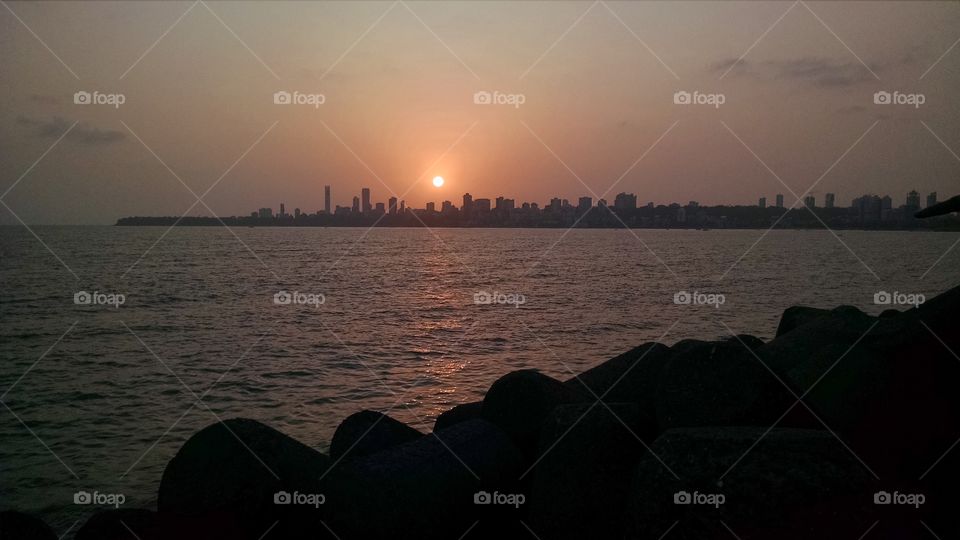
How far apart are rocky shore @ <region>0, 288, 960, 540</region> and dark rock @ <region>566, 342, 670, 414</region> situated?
3.84ft

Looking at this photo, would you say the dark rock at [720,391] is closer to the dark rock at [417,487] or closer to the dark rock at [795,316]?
the dark rock at [417,487]

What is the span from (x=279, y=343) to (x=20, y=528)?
17209 millimetres

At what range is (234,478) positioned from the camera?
650cm

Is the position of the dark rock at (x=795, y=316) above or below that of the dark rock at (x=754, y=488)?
above

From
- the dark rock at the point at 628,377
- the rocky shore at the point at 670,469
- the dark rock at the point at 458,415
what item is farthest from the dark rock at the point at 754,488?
the dark rock at the point at 458,415

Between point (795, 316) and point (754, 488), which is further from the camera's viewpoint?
point (795, 316)

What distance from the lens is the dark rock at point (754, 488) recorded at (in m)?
4.69

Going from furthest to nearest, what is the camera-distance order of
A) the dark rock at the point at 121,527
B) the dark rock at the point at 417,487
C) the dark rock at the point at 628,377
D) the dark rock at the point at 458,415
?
the dark rock at the point at 458,415
the dark rock at the point at 628,377
the dark rock at the point at 417,487
the dark rock at the point at 121,527

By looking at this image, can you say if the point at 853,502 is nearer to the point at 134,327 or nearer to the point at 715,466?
the point at 715,466

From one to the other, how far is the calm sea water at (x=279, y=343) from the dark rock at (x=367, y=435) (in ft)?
10.2

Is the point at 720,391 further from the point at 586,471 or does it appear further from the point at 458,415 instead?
the point at 458,415

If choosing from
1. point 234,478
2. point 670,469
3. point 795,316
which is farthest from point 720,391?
point 795,316

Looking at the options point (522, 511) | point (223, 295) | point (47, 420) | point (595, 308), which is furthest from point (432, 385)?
point (223, 295)

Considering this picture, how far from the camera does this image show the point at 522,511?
7.04 m
